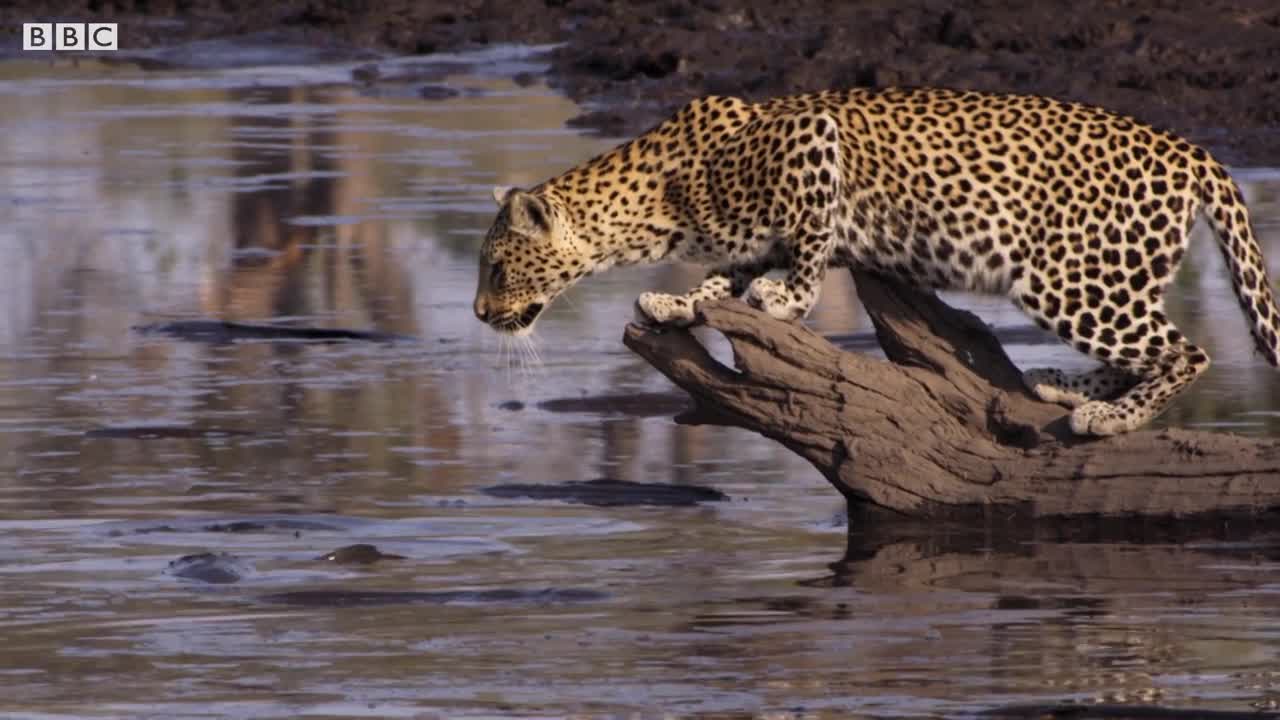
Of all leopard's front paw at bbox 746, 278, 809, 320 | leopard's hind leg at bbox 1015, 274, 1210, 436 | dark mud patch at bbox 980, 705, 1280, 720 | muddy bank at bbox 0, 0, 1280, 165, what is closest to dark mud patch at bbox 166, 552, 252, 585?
leopard's front paw at bbox 746, 278, 809, 320

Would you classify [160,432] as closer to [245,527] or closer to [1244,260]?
[245,527]

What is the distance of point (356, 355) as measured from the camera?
1569 centimetres

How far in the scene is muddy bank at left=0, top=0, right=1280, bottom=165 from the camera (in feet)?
88.9

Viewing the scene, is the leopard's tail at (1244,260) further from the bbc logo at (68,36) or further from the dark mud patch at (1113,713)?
the bbc logo at (68,36)

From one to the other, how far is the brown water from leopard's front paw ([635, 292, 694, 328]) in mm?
707

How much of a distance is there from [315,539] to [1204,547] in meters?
2.92

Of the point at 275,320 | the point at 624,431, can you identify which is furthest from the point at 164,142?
the point at 624,431

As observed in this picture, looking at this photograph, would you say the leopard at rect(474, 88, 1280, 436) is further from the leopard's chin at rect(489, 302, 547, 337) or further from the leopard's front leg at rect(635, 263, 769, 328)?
the leopard's chin at rect(489, 302, 547, 337)

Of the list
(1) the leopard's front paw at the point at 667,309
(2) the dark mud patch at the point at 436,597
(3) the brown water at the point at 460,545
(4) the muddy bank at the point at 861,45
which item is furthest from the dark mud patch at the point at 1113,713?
(4) the muddy bank at the point at 861,45

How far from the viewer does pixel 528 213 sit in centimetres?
1120

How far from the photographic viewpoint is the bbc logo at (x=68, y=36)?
36.8m

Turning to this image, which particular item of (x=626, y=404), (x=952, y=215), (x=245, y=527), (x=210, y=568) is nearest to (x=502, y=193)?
(x=245, y=527)

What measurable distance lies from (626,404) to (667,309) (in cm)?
303

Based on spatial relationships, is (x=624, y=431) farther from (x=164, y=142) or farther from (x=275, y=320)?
(x=164, y=142)
